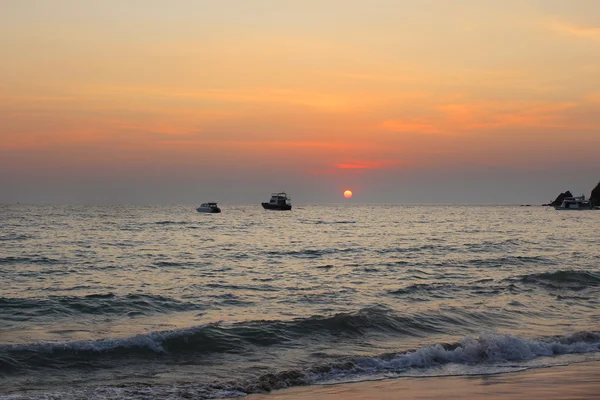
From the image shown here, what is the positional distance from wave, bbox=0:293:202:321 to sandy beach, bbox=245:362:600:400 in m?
9.79

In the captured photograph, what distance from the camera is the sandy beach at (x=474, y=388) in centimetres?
1097

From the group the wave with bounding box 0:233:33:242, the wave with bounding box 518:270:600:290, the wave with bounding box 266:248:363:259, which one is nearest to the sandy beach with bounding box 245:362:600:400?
the wave with bounding box 518:270:600:290

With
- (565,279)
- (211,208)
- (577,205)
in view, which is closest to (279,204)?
(211,208)

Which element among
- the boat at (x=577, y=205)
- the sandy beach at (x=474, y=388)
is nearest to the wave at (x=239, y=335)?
the sandy beach at (x=474, y=388)

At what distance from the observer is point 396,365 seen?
13938 mm

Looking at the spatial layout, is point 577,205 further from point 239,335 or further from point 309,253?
point 239,335

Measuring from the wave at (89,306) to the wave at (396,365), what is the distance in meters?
5.98

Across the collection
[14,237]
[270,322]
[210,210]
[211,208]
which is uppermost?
[211,208]

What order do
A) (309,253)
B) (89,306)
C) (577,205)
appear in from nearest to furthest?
(89,306) → (309,253) → (577,205)

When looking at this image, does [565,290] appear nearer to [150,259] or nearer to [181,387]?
[181,387]

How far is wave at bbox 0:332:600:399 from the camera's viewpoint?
11.4 metres

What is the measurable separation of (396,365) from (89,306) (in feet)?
37.3

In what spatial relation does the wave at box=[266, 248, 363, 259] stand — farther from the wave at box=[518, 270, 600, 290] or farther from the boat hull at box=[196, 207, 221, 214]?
the boat hull at box=[196, 207, 221, 214]

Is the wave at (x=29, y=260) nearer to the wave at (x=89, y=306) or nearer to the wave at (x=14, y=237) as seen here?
the wave at (x=89, y=306)
